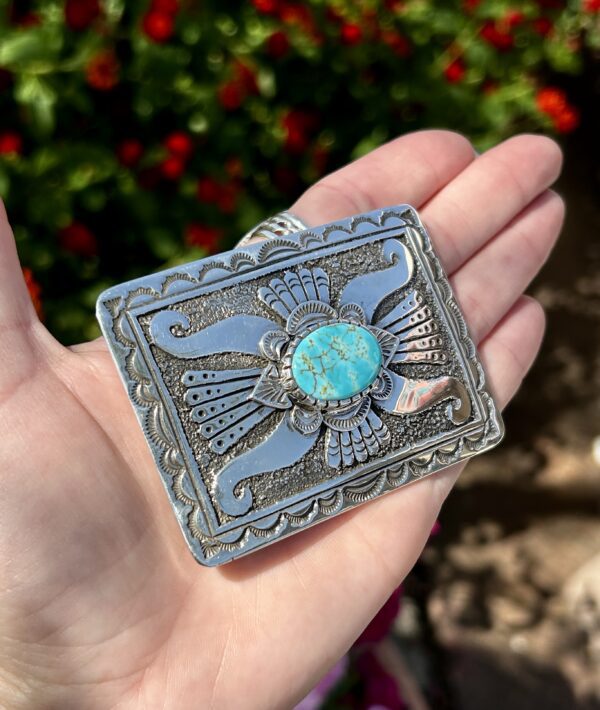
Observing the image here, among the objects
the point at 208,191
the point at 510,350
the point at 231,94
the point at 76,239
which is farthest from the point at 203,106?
the point at 510,350

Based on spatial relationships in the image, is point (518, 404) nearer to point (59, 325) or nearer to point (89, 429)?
point (59, 325)

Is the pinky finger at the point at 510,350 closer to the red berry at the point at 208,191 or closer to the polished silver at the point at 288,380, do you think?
the polished silver at the point at 288,380

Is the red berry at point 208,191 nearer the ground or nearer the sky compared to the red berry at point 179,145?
nearer the ground

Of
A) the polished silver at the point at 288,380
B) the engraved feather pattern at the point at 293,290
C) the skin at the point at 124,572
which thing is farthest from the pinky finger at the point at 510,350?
the engraved feather pattern at the point at 293,290

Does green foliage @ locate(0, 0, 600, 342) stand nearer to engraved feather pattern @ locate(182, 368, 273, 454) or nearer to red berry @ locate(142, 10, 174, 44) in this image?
red berry @ locate(142, 10, 174, 44)

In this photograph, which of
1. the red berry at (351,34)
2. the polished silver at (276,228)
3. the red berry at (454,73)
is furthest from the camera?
the red berry at (454,73)

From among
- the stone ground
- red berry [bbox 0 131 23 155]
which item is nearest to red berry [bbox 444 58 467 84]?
the stone ground

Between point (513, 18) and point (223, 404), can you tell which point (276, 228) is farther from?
point (513, 18)
